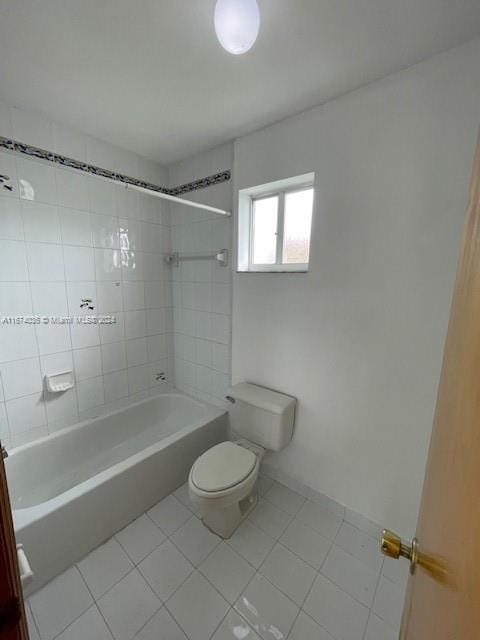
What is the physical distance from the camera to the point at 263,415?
5.32 feet

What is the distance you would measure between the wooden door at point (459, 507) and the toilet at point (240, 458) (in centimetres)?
95

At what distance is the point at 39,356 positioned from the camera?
1.66 metres

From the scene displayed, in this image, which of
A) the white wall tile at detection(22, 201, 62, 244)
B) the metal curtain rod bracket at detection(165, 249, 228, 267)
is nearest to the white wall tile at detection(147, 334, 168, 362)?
the metal curtain rod bracket at detection(165, 249, 228, 267)

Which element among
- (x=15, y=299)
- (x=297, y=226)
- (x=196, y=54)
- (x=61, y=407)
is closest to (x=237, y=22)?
(x=196, y=54)

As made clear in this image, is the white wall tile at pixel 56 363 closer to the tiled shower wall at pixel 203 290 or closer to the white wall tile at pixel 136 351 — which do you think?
the white wall tile at pixel 136 351

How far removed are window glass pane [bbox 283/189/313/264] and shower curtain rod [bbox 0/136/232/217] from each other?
41cm

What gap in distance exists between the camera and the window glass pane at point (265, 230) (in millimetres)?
1765

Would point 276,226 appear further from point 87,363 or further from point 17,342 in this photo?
point 17,342

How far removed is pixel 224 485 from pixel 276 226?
1.54 meters

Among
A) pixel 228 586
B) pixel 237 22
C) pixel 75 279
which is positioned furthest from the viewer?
pixel 75 279

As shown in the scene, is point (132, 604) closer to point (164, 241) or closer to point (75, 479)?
point (75, 479)

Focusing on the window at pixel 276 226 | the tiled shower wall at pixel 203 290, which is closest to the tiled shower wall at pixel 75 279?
the tiled shower wall at pixel 203 290

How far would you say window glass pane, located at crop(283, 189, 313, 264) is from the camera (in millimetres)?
1604

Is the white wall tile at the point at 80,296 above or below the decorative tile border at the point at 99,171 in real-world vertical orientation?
below
